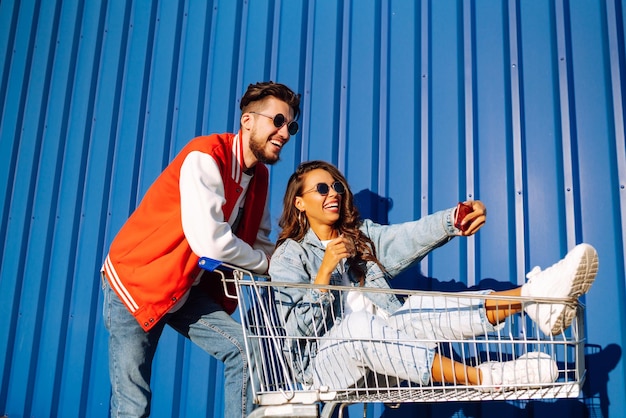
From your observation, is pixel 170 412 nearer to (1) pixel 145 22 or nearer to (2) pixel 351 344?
(2) pixel 351 344

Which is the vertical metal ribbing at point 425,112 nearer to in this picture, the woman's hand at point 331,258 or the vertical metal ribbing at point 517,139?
the vertical metal ribbing at point 517,139

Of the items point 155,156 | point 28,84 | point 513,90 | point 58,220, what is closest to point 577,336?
point 513,90

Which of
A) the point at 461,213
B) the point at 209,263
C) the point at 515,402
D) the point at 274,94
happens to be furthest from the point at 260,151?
the point at 515,402

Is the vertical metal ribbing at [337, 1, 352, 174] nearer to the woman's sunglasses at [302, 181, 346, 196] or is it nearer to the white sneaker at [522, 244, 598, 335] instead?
the woman's sunglasses at [302, 181, 346, 196]

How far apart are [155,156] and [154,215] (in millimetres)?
1875

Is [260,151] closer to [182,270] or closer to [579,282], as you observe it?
[182,270]

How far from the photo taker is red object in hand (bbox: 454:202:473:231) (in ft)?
9.65

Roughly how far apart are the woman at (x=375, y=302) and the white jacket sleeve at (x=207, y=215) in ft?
0.88

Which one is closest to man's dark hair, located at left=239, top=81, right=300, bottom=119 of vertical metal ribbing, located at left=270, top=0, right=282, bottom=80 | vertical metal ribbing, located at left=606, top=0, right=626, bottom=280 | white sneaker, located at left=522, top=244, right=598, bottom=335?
vertical metal ribbing, located at left=270, top=0, right=282, bottom=80

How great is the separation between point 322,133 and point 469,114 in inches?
36.1

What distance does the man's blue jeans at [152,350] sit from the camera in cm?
303

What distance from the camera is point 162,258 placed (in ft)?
10.3

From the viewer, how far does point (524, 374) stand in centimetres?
257

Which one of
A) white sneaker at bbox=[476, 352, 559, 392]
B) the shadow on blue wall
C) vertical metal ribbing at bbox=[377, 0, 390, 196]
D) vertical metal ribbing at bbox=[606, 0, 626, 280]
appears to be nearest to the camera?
white sneaker at bbox=[476, 352, 559, 392]
